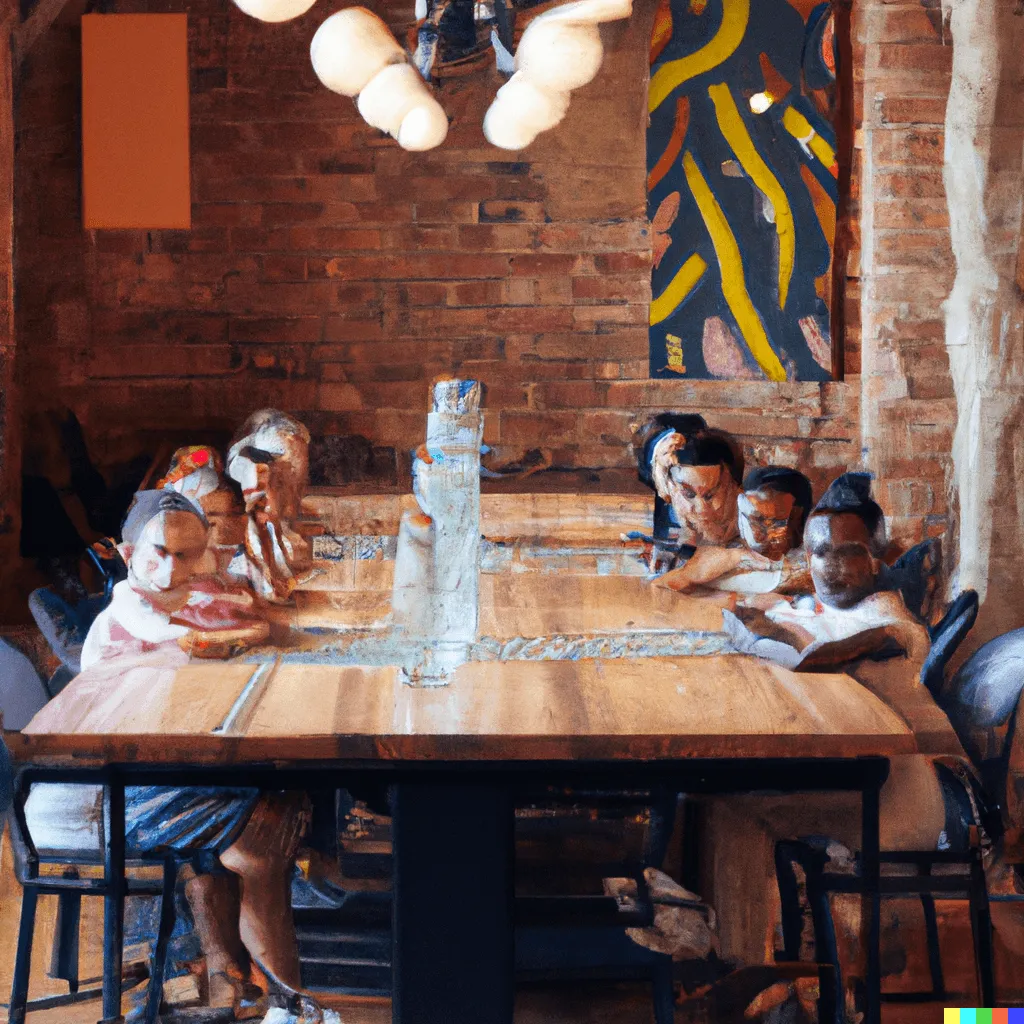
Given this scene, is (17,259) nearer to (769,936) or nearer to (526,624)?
(526,624)

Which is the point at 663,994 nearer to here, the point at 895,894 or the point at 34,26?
the point at 895,894

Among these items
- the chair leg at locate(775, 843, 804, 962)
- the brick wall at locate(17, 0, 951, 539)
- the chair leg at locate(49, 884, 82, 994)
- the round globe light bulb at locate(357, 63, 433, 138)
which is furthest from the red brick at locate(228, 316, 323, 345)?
the chair leg at locate(775, 843, 804, 962)

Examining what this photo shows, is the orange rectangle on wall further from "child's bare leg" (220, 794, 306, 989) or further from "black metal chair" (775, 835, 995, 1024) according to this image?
"black metal chair" (775, 835, 995, 1024)

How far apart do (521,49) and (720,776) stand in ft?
5.36

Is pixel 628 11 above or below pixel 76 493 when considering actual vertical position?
above

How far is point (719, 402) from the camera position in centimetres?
286

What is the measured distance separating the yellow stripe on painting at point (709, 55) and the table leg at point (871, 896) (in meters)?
1.64

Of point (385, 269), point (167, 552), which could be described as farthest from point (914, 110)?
point (167, 552)

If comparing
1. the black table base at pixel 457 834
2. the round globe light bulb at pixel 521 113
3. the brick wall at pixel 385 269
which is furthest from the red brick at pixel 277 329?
the black table base at pixel 457 834

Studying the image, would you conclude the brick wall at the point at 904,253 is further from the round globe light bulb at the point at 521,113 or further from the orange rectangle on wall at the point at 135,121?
the orange rectangle on wall at the point at 135,121

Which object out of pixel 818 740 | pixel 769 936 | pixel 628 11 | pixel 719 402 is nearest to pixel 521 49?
pixel 628 11

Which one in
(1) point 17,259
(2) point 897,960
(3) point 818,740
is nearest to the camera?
(3) point 818,740

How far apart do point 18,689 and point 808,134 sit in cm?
221

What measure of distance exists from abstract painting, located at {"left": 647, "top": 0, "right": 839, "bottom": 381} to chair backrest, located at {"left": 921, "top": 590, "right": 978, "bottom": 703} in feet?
2.20
